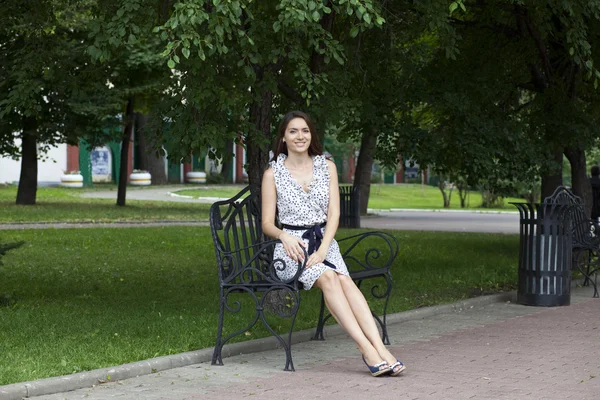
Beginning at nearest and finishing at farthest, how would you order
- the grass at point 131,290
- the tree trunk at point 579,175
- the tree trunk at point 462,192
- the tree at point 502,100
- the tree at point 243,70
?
the grass at point 131,290 < the tree at point 243,70 < the tree at point 502,100 < the tree trunk at point 579,175 < the tree trunk at point 462,192

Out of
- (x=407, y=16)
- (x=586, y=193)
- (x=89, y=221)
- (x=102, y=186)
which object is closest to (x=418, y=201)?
(x=102, y=186)

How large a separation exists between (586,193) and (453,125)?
12.5 feet

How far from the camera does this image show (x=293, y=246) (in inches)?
306

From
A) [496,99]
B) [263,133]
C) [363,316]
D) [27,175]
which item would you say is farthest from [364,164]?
[363,316]

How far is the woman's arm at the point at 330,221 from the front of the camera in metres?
7.72

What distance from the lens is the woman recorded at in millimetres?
7664

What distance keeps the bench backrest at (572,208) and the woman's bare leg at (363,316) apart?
14.1ft

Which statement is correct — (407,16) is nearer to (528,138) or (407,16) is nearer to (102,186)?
(528,138)

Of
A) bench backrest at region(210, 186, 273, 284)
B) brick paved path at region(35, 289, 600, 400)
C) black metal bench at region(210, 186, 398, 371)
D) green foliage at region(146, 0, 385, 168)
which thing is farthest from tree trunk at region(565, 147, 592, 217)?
bench backrest at region(210, 186, 273, 284)

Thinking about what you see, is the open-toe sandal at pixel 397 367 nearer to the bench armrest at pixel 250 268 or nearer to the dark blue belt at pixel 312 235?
the bench armrest at pixel 250 268

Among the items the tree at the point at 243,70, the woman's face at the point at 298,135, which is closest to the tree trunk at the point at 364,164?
the tree at the point at 243,70

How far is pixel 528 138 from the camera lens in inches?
614

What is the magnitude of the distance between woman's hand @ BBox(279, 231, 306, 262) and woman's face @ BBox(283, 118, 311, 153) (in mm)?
669

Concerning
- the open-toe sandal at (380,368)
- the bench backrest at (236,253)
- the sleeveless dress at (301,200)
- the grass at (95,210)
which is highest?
the sleeveless dress at (301,200)
